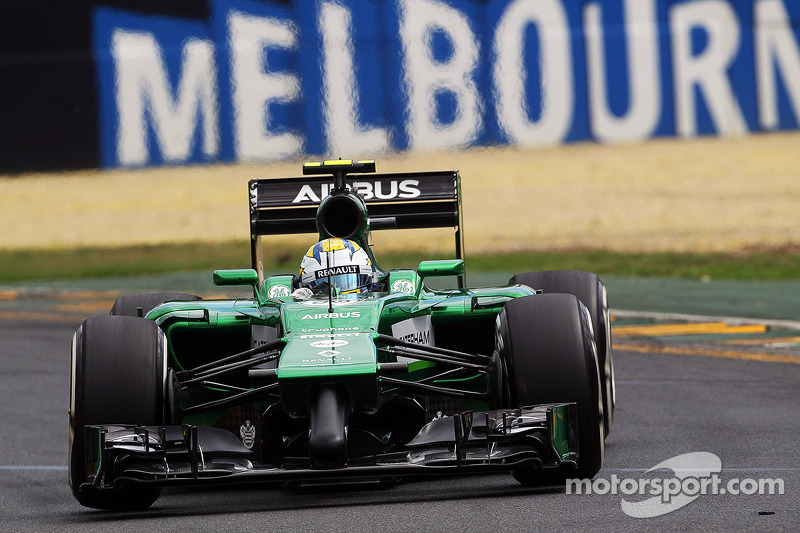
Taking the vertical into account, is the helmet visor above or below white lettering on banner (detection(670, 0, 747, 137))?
below

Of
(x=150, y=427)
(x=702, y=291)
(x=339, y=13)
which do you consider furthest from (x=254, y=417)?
(x=339, y=13)

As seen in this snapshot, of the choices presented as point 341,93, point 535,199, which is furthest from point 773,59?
point 341,93

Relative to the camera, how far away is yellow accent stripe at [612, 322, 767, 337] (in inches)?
517

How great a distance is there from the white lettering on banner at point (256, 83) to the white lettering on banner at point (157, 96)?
0.47 meters

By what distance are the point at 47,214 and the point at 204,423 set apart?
17.4 metres

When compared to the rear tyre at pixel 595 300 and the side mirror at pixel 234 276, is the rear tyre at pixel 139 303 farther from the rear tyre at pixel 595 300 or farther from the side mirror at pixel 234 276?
the rear tyre at pixel 595 300

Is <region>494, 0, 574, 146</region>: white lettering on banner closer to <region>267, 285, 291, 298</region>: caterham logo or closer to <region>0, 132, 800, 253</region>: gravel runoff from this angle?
<region>0, 132, 800, 253</region>: gravel runoff

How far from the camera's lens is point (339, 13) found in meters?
23.7

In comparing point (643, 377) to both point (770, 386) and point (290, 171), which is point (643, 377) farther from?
point (290, 171)

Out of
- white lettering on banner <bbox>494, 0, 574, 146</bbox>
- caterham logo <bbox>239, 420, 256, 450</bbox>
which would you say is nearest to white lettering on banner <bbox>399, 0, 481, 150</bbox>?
white lettering on banner <bbox>494, 0, 574, 146</bbox>

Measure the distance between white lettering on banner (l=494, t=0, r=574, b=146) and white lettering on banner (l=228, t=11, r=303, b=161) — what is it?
3496mm

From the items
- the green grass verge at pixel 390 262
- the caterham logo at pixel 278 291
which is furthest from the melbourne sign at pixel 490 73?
the caterham logo at pixel 278 291

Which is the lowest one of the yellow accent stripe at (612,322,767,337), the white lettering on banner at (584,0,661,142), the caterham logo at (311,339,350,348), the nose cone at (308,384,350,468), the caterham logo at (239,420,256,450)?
the yellow accent stripe at (612,322,767,337)

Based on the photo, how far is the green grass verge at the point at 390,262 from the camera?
723 inches
